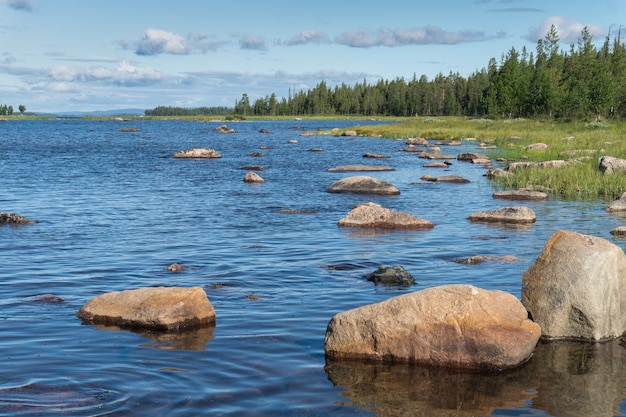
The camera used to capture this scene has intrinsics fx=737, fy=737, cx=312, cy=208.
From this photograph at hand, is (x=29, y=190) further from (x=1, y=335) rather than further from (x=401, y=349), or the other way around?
(x=401, y=349)

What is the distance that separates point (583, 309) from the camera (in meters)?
12.2

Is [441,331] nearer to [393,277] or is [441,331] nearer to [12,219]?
[393,277]

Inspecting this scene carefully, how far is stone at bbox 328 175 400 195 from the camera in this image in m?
35.5

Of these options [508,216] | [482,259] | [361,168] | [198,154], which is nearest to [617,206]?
[508,216]

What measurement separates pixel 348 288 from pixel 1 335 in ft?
23.1

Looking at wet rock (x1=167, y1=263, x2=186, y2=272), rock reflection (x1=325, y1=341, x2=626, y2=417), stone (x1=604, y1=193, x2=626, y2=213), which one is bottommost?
rock reflection (x1=325, y1=341, x2=626, y2=417)

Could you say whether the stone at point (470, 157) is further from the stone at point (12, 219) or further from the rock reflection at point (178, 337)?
the rock reflection at point (178, 337)

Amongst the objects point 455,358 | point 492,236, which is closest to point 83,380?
point 455,358

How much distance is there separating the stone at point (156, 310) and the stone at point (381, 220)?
12.2 metres

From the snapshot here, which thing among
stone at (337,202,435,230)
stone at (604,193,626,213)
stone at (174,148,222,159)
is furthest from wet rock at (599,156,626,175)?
stone at (174,148,222,159)

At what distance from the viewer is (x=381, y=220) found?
976 inches

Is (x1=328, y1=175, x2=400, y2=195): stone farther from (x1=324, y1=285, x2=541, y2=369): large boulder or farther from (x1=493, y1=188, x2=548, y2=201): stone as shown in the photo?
(x1=324, y1=285, x2=541, y2=369): large boulder

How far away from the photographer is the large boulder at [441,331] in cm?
1104

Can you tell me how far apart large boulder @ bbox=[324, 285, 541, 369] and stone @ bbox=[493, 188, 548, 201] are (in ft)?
71.5
